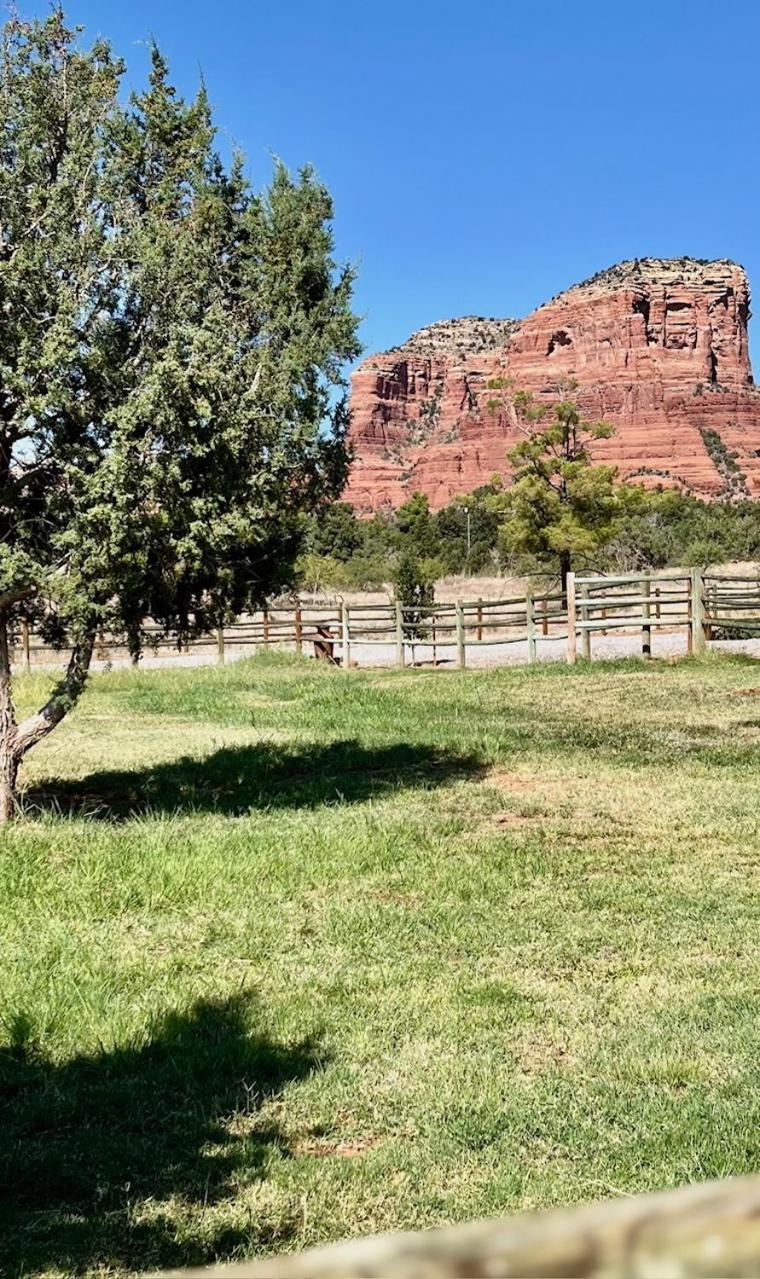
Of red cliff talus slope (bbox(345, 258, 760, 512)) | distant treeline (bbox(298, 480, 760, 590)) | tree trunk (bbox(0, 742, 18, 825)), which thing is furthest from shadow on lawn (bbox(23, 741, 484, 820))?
red cliff talus slope (bbox(345, 258, 760, 512))

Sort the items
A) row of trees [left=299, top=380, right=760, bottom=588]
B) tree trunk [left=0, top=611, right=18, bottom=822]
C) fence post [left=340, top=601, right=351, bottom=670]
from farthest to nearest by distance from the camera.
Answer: row of trees [left=299, top=380, right=760, bottom=588] < fence post [left=340, top=601, right=351, bottom=670] < tree trunk [left=0, top=611, right=18, bottom=822]

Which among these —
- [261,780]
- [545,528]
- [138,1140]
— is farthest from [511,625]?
[138,1140]

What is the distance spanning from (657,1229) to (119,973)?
5.04 meters

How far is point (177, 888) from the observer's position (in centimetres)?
652

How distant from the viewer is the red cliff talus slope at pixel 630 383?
133375 millimetres

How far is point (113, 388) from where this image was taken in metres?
8.02

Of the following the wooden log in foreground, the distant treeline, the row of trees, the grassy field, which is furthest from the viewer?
the distant treeline

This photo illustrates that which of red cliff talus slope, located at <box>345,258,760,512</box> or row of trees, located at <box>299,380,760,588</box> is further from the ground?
red cliff talus slope, located at <box>345,258,760,512</box>

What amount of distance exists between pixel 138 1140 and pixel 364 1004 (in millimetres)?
1385

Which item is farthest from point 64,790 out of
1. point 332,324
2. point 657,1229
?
point 657,1229

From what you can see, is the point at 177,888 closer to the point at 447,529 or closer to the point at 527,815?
the point at 527,815

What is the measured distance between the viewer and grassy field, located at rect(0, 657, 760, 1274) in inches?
130

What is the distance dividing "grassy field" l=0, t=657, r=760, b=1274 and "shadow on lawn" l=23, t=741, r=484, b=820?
83 millimetres

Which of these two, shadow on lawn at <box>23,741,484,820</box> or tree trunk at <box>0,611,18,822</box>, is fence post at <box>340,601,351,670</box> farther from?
tree trunk at <box>0,611,18,822</box>
